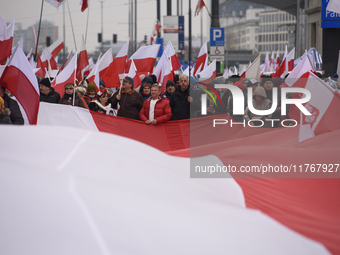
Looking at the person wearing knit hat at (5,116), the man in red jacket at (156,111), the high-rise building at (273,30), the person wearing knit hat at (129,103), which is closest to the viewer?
the person wearing knit hat at (5,116)

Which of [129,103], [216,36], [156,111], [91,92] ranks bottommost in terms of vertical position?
[156,111]

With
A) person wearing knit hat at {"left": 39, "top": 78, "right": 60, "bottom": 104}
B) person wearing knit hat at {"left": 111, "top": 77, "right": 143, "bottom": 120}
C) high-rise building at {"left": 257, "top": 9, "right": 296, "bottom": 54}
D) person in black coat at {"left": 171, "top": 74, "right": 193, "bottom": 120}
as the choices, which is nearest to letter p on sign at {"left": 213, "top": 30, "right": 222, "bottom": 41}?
person in black coat at {"left": 171, "top": 74, "right": 193, "bottom": 120}

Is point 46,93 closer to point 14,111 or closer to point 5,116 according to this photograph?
point 14,111

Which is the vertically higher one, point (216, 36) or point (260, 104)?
point (216, 36)

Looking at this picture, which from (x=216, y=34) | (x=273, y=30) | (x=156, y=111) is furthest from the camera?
(x=273, y=30)

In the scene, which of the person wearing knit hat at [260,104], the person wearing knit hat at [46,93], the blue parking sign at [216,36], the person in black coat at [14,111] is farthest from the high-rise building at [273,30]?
the person in black coat at [14,111]

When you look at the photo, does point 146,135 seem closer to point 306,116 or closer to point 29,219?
point 306,116

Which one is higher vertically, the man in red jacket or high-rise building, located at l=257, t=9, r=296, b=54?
high-rise building, located at l=257, t=9, r=296, b=54

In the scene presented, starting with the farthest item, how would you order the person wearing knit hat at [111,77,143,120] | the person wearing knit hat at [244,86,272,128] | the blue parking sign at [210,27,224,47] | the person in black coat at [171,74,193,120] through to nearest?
1. the blue parking sign at [210,27,224,47]
2. the person in black coat at [171,74,193,120]
3. the person wearing knit hat at [111,77,143,120]
4. the person wearing knit hat at [244,86,272,128]

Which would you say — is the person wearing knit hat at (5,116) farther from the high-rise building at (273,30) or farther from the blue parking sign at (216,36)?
the high-rise building at (273,30)

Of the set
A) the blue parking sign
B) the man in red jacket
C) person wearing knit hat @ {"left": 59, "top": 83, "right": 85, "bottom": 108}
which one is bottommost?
the man in red jacket

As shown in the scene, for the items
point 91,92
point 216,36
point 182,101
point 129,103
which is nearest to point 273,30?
point 216,36

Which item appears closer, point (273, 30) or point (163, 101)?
point (163, 101)

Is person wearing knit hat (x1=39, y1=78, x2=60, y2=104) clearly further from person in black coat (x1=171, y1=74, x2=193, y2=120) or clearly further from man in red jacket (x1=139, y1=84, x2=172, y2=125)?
person in black coat (x1=171, y1=74, x2=193, y2=120)
